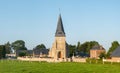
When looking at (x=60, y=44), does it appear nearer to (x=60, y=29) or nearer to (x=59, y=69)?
(x=60, y=29)

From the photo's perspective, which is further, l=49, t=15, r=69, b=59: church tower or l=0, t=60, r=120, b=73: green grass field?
l=49, t=15, r=69, b=59: church tower

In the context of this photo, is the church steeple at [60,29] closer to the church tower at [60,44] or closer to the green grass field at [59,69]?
the church tower at [60,44]

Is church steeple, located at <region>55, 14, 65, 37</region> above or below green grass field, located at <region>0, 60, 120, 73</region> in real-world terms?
above

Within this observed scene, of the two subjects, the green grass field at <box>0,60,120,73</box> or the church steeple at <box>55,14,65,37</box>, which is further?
the church steeple at <box>55,14,65,37</box>

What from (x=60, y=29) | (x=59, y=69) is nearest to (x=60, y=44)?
(x=60, y=29)

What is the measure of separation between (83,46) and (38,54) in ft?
74.5

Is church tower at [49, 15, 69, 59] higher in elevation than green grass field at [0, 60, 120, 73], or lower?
higher

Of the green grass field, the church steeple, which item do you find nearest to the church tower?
the church steeple

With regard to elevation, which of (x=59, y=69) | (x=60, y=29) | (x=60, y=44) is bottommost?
(x=59, y=69)

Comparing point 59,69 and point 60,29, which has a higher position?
point 60,29

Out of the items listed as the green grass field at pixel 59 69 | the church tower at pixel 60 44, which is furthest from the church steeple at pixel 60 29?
the green grass field at pixel 59 69

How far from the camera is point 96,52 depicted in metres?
121

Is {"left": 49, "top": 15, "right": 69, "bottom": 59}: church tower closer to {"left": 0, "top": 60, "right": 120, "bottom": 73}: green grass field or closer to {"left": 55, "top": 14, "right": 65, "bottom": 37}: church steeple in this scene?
{"left": 55, "top": 14, "right": 65, "bottom": 37}: church steeple

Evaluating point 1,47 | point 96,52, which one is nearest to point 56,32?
point 96,52
